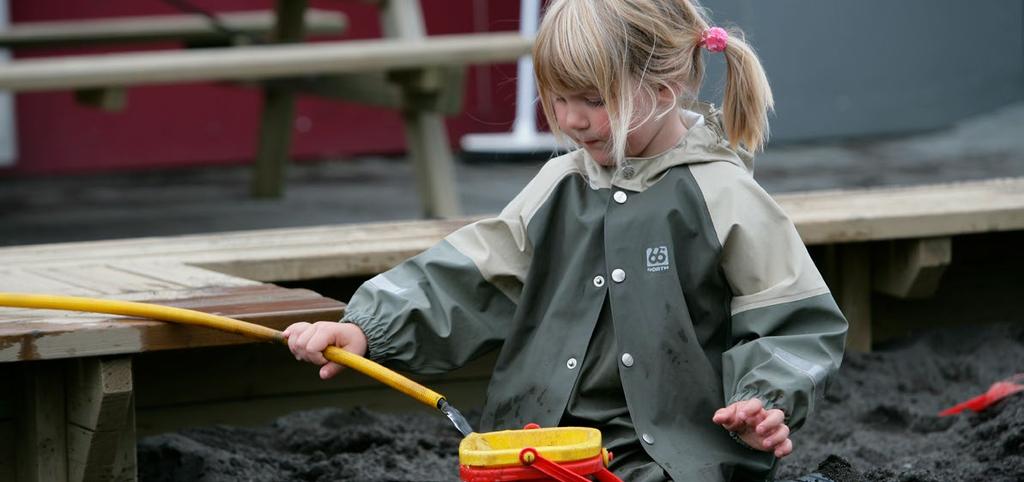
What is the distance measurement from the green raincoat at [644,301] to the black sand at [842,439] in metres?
0.40

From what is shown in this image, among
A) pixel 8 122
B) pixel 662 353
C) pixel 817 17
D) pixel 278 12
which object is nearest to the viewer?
pixel 662 353

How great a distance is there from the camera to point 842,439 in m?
3.33

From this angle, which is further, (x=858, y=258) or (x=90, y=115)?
(x=90, y=115)

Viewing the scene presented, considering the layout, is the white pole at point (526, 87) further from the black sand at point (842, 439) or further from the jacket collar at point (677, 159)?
the jacket collar at point (677, 159)

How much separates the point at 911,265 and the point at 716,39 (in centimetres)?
147

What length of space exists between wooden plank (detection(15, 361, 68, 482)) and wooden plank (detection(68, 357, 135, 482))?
0.07 feet

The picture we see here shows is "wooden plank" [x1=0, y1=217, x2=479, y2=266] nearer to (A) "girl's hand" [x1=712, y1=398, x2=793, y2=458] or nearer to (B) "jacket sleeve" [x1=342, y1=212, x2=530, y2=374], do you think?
(B) "jacket sleeve" [x1=342, y1=212, x2=530, y2=374]

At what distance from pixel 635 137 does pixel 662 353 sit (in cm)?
34

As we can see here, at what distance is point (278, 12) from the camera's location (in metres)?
6.54

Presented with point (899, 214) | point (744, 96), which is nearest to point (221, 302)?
point (744, 96)

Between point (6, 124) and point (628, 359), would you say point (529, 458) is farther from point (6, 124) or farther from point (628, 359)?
point (6, 124)

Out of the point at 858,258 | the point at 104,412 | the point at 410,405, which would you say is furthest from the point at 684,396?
the point at 858,258

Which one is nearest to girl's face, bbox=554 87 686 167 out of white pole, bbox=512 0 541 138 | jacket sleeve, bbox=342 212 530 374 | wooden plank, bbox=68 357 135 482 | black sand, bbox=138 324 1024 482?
jacket sleeve, bbox=342 212 530 374

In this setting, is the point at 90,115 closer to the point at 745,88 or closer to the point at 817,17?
the point at 817,17
